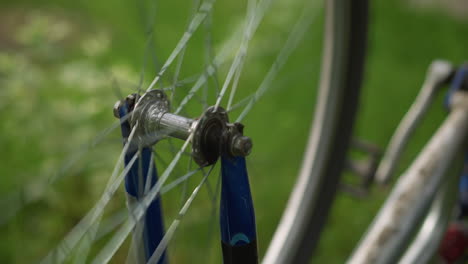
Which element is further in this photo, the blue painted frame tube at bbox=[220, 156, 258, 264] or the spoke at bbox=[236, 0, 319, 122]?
the spoke at bbox=[236, 0, 319, 122]

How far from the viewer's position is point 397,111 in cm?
131

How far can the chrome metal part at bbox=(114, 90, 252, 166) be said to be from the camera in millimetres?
379

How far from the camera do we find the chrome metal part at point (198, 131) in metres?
0.38

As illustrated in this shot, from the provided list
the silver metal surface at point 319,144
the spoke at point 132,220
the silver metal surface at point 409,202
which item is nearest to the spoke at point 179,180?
the spoke at point 132,220

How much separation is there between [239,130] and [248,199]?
0.05 meters

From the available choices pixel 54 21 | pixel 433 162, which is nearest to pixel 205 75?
pixel 433 162

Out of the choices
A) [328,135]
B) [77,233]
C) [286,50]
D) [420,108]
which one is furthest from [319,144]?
[77,233]

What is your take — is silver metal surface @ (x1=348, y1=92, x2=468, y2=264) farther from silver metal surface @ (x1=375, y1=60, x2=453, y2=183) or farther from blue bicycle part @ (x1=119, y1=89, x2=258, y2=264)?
blue bicycle part @ (x1=119, y1=89, x2=258, y2=264)

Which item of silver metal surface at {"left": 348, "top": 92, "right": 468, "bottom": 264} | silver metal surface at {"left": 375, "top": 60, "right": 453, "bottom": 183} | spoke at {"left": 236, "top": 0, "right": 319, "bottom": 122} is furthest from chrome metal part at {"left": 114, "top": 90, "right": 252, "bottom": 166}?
silver metal surface at {"left": 375, "top": 60, "right": 453, "bottom": 183}

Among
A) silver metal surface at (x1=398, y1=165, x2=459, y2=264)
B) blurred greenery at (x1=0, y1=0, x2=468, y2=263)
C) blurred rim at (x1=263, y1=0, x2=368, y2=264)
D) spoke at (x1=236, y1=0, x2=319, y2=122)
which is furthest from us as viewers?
blurred greenery at (x1=0, y1=0, x2=468, y2=263)

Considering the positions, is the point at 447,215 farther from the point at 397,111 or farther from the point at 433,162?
the point at 397,111

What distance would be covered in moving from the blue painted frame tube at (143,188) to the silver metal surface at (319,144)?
1.25ft

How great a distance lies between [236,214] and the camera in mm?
408

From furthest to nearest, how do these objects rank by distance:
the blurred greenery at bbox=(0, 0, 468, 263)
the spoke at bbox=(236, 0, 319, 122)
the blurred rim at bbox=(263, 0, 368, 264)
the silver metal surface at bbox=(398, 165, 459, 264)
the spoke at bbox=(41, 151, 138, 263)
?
the blurred greenery at bbox=(0, 0, 468, 263), the blurred rim at bbox=(263, 0, 368, 264), the silver metal surface at bbox=(398, 165, 459, 264), the spoke at bbox=(236, 0, 319, 122), the spoke at bbox=(41, 151, 138, 263)
